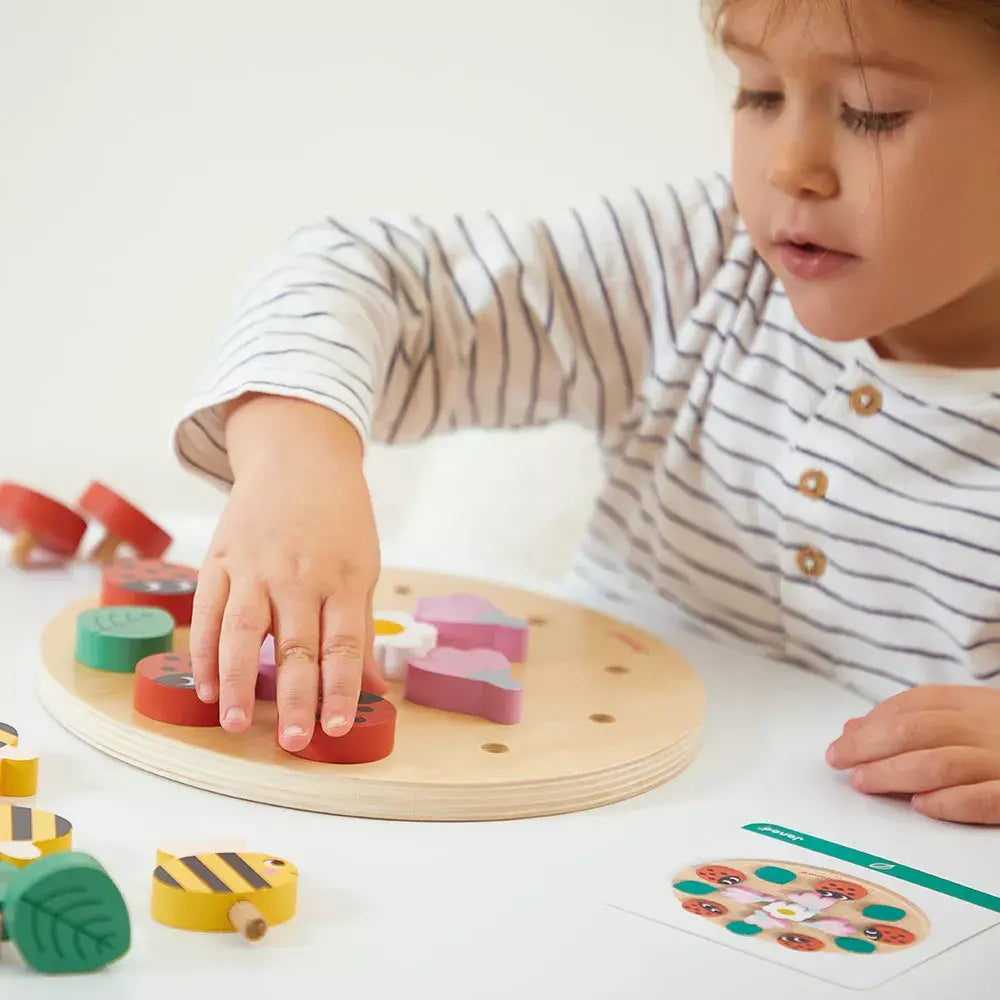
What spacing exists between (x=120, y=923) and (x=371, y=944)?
0.07m

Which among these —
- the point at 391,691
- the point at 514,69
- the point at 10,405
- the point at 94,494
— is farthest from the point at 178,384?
the point at 391,691

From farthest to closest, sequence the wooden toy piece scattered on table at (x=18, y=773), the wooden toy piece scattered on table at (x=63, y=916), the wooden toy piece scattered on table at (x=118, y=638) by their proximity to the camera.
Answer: the wooden toy piece scattered on table at (x=118, y=638) → the wooden toy piece scattered on table at (x=18, y=773) → the wooden toy piece scattered on table at (x=63, y=916)

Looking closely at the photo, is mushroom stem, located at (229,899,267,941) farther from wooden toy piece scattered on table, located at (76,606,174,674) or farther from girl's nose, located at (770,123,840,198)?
girl's nose, located at (770,123,840,198)

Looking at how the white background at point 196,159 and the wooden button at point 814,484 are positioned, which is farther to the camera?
the white background at point 196,159

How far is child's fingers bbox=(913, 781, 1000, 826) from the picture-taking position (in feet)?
1.69

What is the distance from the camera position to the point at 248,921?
37cm

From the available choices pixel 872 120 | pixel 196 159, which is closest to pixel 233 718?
pixel 872 120

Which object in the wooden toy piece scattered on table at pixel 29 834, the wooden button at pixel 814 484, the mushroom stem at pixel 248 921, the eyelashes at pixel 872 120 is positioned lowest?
the mushroom stem at pixel 248 921

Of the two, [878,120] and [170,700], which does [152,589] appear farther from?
[878,120]

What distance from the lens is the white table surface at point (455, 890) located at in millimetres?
359

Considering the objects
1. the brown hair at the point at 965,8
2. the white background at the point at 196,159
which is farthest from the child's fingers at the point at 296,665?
the white background at the point at 196,159

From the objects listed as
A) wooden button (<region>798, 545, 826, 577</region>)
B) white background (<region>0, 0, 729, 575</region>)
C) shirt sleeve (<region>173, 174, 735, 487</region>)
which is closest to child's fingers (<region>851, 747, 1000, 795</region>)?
wooden button (<region>798, 545, 826, 577</region>)

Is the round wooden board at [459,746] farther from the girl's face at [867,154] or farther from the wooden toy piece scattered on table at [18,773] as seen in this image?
the girl's face at [867,154]

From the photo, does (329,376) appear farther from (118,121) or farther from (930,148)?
(118,121)
